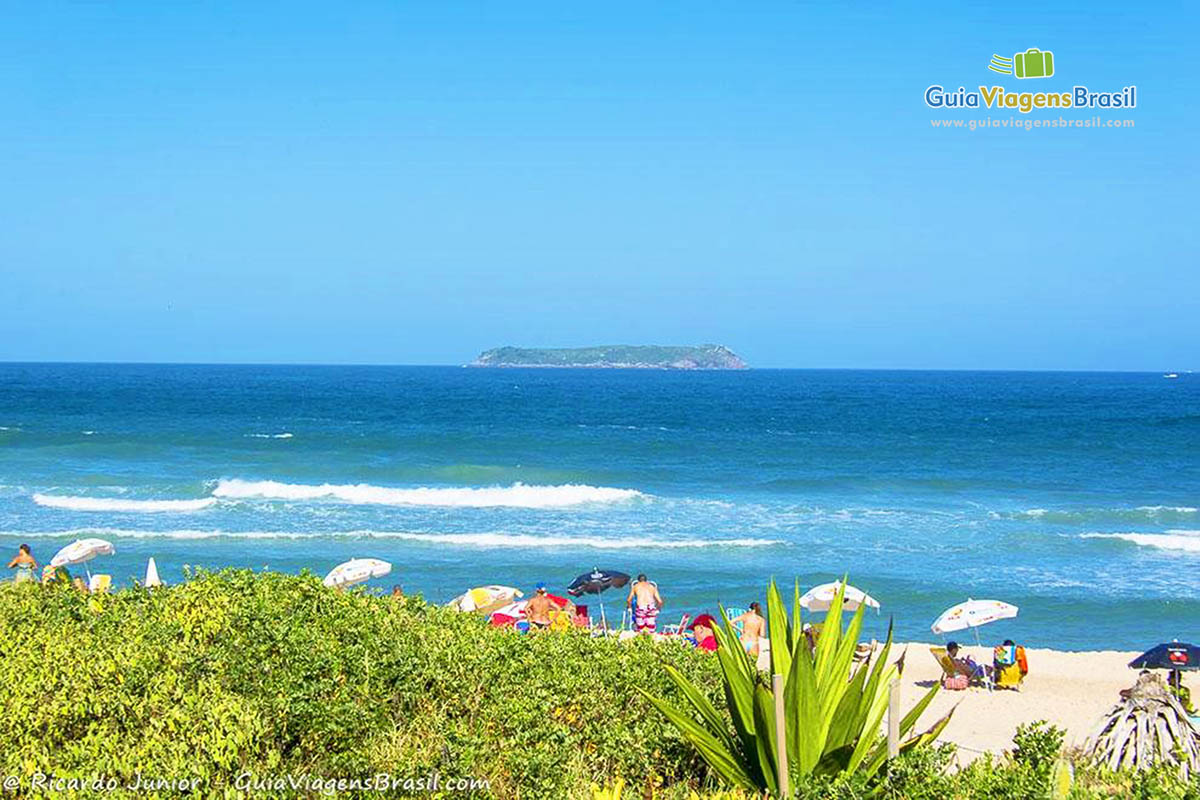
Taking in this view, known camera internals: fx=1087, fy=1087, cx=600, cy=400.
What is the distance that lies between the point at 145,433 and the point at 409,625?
46226mm

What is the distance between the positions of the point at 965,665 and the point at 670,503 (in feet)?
55.8

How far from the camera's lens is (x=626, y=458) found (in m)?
42.7

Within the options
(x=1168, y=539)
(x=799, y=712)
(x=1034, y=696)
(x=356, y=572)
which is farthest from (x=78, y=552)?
(x=1168, y=539)

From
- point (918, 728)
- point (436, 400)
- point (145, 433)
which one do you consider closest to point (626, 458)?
point (145, 433)

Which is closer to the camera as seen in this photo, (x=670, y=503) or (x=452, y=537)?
(x=452, y=537)

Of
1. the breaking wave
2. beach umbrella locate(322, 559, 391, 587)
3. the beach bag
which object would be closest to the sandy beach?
the beach bag

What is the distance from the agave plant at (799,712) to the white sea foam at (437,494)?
83.1 ft

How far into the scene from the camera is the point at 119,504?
1186 inches

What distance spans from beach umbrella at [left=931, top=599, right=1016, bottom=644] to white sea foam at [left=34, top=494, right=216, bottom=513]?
20.8 m

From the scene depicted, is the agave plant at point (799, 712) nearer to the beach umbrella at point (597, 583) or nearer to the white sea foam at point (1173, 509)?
the beach umbrella at point (597, 583)

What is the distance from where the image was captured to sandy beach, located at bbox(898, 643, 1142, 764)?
1242 centimetres

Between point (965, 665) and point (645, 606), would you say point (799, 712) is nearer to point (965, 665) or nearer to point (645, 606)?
point (645, 606)

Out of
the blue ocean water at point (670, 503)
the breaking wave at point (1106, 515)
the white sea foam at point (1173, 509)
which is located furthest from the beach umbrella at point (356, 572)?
the white sea foam at point (1173, 509)

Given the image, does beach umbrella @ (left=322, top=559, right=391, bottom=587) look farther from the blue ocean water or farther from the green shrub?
the green shrub
